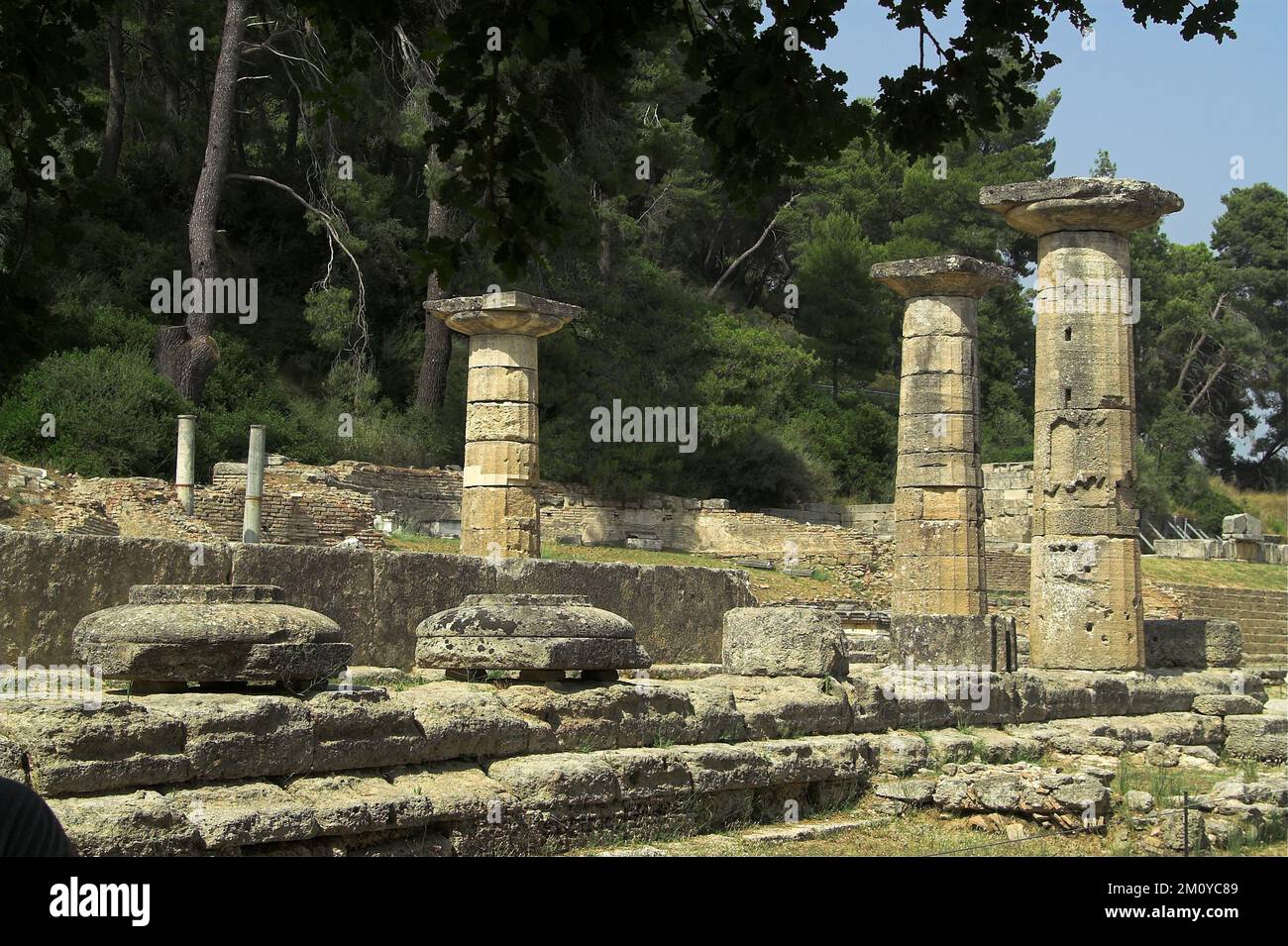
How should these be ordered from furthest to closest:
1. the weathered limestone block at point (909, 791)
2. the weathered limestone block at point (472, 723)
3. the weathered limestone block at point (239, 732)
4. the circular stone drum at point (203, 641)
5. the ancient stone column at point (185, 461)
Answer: the ancient stone column at point (185, 461) → the weathered limestone block at point (909, 791) → the weathered limestone block at point (472, 723) → the circular stone drum at point (203, 641) → the weathered limestone block at point (239, 732)

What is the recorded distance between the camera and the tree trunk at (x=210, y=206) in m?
26.6

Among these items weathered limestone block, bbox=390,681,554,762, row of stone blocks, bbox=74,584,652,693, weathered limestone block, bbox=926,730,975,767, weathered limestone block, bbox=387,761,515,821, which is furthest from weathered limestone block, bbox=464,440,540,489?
weathered limestone block, bbox=387,761,515,821

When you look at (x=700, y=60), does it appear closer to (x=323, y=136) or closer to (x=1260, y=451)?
(x=323, y=136)

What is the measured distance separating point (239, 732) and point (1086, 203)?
10379 millimetres

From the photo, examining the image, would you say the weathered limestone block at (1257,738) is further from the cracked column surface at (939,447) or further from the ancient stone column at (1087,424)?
the cracked column surface at (939,447)

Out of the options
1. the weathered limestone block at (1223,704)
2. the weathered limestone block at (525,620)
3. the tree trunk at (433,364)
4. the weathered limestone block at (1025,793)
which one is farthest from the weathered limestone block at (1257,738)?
the tree trunk at (433,364)

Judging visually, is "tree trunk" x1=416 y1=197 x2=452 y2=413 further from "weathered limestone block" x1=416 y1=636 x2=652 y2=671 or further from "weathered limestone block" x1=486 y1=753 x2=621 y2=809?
"weathered limestone block" x1=486 y1=753 x2=621 y2=809

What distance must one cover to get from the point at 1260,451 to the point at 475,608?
54195mm

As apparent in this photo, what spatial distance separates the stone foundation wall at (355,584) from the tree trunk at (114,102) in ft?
61.4

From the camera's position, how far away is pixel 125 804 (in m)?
5.96

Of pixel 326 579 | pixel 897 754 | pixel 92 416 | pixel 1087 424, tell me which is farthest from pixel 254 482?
pixel 897 754

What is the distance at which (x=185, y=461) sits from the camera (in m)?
20.4

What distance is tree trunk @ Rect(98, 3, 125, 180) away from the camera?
90.8 feet
